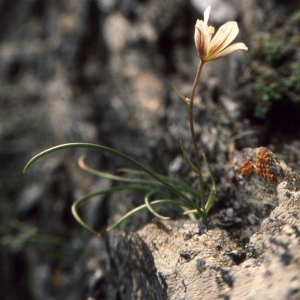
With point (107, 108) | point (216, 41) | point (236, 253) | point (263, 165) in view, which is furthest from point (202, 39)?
point (107, 108)

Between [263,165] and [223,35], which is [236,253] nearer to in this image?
[263,165]

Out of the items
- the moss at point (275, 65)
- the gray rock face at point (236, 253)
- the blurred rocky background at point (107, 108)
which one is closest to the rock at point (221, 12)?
the blurred rocky background at point (107, 108)

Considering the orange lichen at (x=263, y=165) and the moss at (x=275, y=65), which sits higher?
the moss at (x=275, y=65)

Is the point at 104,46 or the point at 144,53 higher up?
the point at 104,46

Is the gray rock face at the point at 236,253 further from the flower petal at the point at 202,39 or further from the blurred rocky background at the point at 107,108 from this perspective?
the flower petal at the point at 202,39

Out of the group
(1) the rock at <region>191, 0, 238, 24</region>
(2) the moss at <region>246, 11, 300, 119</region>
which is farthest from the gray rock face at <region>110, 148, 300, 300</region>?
(1) the rock at <region>191, 0, 238, 24</region>

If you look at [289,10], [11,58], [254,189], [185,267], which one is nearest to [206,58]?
[254,189]

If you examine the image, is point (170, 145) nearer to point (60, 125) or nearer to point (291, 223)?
point (291, 223)

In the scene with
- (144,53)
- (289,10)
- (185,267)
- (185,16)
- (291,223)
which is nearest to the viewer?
(291,223)
